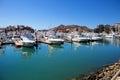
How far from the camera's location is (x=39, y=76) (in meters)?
17.0

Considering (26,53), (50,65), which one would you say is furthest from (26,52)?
(50,65)

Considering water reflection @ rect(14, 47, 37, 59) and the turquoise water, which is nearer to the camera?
the turquoise water

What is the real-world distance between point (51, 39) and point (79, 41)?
12.5 m

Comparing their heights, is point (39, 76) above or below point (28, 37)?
below

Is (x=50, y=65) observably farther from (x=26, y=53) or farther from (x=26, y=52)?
(x=26, y=52)

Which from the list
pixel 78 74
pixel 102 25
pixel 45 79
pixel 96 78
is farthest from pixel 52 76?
pixel 102 25

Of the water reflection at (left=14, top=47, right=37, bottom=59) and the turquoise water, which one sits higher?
the water reflection at (left=14, top=47, right=37, bottom=59)

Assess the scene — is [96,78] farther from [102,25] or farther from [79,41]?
[102,25]

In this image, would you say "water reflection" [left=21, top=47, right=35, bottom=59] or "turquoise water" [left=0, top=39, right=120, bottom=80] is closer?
"turquoise water" [left=0, top=39, right=120, bottom=80]

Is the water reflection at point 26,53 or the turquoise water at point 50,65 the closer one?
the turquoise water at point 50,65

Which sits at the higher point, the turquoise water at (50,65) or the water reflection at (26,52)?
the water reflection at (26,52)

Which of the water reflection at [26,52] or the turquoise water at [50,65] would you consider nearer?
the turquoise water at [50,65]

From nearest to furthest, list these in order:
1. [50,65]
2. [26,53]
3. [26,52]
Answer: [50,65]
[26,53]
[26,52]

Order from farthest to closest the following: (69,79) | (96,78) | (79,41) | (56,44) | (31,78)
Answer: (79,41), (56,44), (31,78), (69,79), (96,78)
